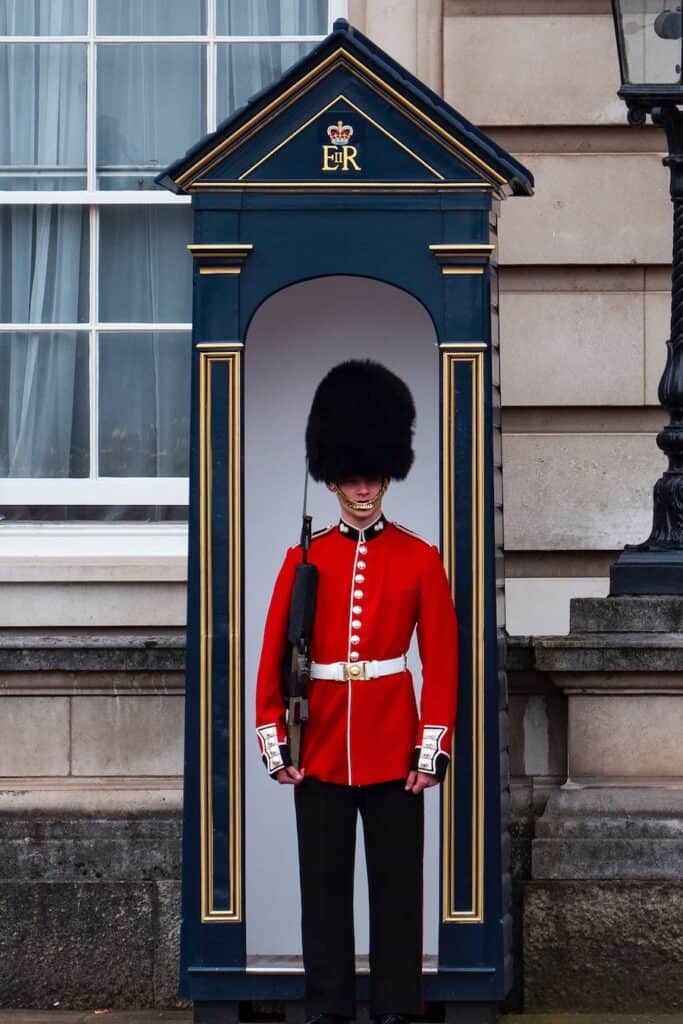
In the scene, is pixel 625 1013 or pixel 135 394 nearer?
pixel 625 1013

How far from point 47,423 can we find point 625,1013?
284 centimetres

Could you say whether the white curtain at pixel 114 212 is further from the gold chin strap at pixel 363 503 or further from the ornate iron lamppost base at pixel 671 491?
the gold chin strap at pixel 363 503

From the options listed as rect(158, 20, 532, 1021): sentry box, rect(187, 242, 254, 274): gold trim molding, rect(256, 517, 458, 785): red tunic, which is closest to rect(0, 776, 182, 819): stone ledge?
rect(158, 20, 532, 1021): sentry box

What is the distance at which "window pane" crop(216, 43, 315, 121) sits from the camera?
705 cm

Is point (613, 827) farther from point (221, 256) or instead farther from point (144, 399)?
point (144, 399)

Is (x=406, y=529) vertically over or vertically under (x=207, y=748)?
over

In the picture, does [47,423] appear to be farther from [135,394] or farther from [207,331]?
[207,331]

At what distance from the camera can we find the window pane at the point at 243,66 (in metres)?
7.05

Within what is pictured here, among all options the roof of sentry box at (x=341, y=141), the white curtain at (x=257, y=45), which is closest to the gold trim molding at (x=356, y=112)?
the roof of sentry box at (x=341, y=141)

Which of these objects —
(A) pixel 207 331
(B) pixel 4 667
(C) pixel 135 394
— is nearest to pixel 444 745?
(A) pixel 207 331

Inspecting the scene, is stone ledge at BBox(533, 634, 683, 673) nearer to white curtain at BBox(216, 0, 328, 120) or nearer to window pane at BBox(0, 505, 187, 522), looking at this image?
window pane at BBox(0, 505, 187, 522)

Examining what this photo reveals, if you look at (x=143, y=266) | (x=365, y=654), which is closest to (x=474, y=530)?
(x=365, y=654)

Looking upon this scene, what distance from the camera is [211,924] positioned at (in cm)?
537

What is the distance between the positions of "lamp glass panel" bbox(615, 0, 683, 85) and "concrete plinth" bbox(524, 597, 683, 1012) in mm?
1535
